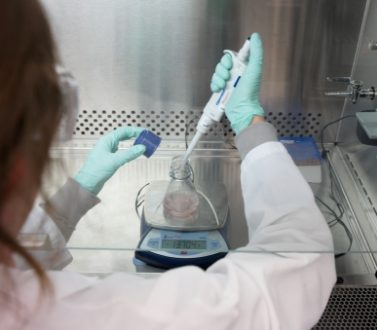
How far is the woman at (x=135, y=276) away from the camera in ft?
1.52

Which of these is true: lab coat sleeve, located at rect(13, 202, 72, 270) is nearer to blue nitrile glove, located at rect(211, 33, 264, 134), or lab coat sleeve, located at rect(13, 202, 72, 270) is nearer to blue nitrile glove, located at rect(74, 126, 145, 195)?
blue nitrile glove, located at rect(74, 126, 145, 195)

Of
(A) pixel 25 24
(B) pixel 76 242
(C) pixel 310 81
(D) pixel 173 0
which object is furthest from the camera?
(C) pixel 310 81

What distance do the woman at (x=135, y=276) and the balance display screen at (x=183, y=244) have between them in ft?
0.28

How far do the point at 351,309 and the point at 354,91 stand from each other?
51 centimetres

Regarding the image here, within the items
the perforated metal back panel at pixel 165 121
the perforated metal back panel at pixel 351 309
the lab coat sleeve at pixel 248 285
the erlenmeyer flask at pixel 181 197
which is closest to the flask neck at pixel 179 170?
→ the erlenmeyer flask at pixel 181 197

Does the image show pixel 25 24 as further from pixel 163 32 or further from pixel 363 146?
pixel 363 146

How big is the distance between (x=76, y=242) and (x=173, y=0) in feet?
1.96

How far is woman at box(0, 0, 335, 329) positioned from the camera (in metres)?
0.46

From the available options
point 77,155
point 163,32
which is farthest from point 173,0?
point 77,155

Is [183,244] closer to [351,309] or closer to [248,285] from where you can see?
[248,285]

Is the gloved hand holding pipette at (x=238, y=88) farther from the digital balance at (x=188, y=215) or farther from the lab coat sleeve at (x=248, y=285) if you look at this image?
the lab coat sleeve at (x=248, y=285)

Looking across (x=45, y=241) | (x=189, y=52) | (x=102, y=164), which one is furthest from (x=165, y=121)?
(x=45, y=241)

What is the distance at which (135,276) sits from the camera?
0.67m

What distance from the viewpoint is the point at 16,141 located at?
47 cm
